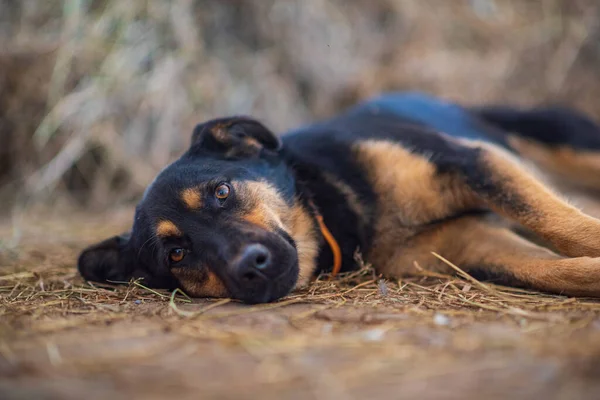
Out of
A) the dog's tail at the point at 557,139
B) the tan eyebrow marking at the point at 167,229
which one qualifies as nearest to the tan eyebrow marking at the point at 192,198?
the tan eyebrow marking at the point at 167,229

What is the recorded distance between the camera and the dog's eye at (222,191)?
10.6ft

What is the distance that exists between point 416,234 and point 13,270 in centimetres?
284

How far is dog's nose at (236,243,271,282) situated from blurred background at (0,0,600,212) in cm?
385

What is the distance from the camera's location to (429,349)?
6.73ft

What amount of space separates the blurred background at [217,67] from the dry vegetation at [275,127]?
23 mm

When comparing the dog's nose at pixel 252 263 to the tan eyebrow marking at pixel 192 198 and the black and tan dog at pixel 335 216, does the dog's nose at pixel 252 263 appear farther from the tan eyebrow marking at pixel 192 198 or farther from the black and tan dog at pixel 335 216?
the tan eyebrow marking at pixel 192 198

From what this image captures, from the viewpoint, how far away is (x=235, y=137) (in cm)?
372

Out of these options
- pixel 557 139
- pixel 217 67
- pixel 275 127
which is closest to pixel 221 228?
pixel 557 139

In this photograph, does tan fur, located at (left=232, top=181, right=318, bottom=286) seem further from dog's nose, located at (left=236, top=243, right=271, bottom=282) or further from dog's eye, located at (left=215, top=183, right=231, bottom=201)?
dog's nose, located at (left=236, top=243, right=271, bottom=282)

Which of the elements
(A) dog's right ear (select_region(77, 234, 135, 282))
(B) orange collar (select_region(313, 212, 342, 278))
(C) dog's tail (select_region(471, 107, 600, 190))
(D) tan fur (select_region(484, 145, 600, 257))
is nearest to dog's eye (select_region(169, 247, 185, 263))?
(A) dog's right ear (select_region(77, 234, 135, 282))

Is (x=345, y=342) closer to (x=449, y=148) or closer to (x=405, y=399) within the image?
(x=405, y=399)

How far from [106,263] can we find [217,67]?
151 inches

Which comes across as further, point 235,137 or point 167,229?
point 235,137

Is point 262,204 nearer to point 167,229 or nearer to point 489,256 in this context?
point 167,229
